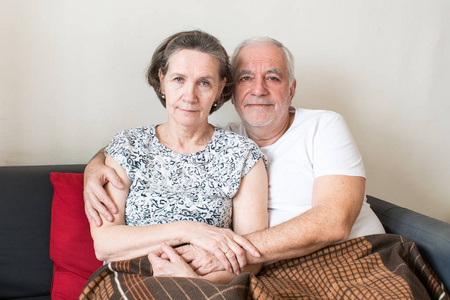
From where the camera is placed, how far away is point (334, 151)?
1.71m

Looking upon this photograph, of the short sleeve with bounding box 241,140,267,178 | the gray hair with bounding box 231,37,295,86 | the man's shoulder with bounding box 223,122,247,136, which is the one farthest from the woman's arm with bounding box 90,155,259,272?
the gray hair with bounding box 231,37,295,86

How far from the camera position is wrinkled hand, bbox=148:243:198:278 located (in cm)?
137

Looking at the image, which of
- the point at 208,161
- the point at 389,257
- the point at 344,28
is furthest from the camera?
the point at 344,28

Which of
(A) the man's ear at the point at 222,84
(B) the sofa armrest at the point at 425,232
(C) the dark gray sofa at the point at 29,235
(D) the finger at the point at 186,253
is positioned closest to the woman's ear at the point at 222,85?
(A) the man's ear at the point at 222,84

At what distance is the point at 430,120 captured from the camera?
→ 2.68m

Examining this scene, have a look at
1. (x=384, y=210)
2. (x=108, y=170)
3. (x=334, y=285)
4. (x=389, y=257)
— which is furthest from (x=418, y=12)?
(x=108, y=170)

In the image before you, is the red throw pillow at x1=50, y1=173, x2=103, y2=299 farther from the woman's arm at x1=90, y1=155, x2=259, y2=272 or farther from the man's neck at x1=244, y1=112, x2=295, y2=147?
the man's neck at x1=244, y1=112, x2=295, y2=147

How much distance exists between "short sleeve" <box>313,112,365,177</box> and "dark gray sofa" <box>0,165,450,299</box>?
38 cm

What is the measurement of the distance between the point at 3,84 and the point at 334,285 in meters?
1.68

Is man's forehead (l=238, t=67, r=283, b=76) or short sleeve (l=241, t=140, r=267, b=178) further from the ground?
man's forehead (l=238, t=67, r=283, b=76)

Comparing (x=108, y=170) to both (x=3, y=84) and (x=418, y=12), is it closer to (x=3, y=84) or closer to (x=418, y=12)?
(x=3, y=84)

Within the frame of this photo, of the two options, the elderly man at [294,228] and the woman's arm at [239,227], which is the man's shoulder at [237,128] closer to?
the elderly man at [294,228]

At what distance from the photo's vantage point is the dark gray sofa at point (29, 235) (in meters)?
1.66

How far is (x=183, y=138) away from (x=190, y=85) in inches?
9.2
